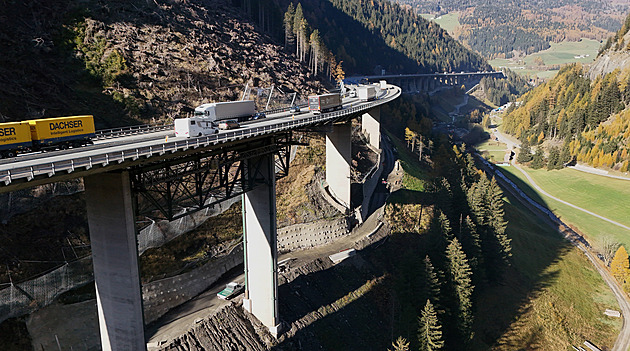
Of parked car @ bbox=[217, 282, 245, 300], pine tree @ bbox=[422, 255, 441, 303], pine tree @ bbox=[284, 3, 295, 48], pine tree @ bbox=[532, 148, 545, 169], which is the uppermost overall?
pine tree @ bbox=[284, 3, 295, 48]

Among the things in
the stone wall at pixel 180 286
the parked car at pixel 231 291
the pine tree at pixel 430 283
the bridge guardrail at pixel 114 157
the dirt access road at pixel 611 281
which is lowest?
the dirt access road at pixel 611 281

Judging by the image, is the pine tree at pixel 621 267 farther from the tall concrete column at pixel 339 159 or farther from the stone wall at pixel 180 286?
the stone wall at pixel 180 286

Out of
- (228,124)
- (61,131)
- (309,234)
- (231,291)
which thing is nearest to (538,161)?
(309,234)

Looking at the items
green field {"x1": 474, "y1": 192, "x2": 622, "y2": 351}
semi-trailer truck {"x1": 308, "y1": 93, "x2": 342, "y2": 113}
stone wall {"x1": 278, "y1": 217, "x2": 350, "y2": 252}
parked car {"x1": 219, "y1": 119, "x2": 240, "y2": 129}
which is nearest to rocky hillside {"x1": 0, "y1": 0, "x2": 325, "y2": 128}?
semi-trailer truck {"x1": 308, "y1": 93, "x2": 342, "y2": 113}

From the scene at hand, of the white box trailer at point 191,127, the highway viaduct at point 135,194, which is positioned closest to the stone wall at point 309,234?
the highway viaduct at point 135,194

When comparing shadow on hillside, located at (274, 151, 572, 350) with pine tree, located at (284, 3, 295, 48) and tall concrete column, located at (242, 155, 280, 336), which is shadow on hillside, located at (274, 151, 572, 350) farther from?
pine tree, located at (284, 3, 295, 48)

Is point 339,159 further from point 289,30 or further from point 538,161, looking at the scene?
point 538,161

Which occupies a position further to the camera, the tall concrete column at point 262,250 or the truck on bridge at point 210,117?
the tall concrete column at point 262,250
